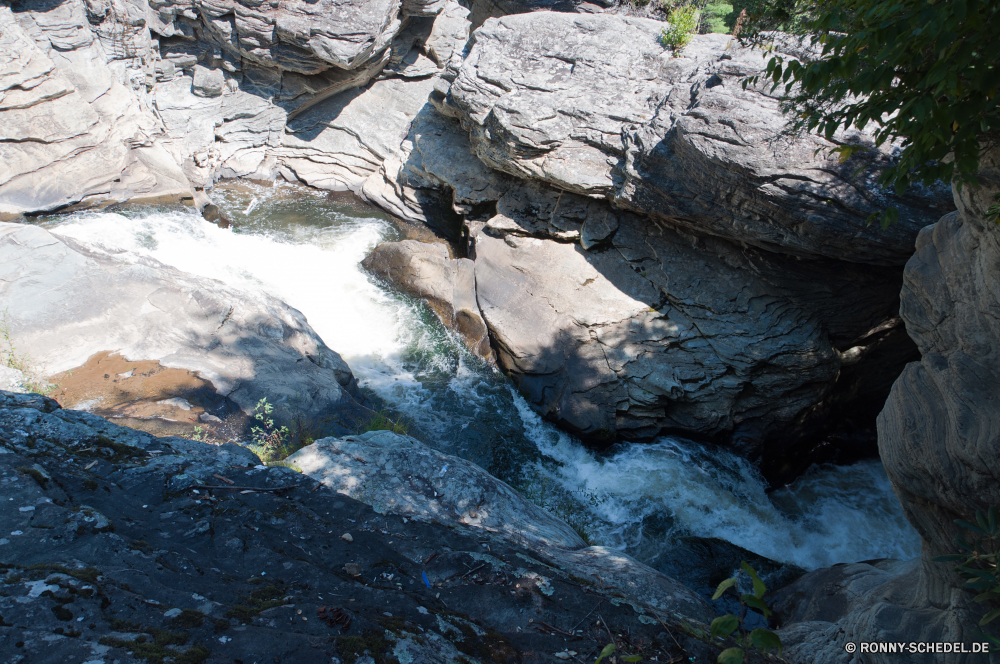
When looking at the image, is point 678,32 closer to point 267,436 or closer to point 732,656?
point 267,436

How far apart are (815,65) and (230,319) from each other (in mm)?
6485

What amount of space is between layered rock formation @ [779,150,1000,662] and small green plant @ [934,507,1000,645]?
0.82 ft

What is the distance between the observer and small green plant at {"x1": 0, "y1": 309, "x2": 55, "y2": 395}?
5.21m

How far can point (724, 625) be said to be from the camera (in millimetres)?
2316

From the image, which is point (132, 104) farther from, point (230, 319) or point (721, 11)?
point (721, 11)

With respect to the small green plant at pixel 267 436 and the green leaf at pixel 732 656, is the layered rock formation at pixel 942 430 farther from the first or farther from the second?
the small green plant at pixel 267 436

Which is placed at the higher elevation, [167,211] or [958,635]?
[958,635]

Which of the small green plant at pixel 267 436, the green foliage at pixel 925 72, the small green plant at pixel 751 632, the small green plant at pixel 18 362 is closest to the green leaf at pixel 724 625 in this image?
the small green plant at pixel 751 632

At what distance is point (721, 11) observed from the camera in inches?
572

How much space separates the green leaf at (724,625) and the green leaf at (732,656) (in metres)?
0.07

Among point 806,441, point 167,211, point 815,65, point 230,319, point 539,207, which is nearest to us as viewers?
point 815,65

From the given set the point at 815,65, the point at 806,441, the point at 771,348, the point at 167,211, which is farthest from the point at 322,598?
the point at 167,211

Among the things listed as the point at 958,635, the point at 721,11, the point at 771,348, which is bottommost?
the point at 771,348

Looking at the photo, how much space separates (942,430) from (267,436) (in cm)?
574
